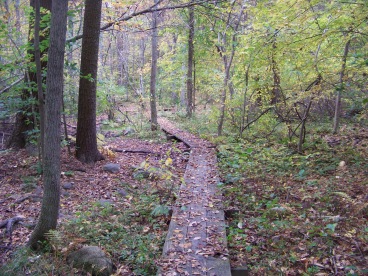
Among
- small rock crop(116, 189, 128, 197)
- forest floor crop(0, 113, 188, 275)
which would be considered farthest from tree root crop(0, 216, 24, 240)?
small rock crop(116, 189, 128, 197)

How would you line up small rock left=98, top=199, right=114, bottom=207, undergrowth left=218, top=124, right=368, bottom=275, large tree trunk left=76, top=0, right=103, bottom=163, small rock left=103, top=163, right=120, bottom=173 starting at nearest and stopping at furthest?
undergrowth left=218, top=124, right=368, bottom=275
small rock left=98, top=199, right=114, bottom=207
large tree trunk left=76, top=0, right=103, bottom=163
small rock left=103, top=163, right=120, bottom=173

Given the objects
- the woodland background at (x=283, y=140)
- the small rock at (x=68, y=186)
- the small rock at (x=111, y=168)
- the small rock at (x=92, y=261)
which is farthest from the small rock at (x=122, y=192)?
the small rock at (x=92, y=261)

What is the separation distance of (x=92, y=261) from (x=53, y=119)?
196 centimetres

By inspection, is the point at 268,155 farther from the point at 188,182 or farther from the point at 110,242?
the point at 110,242

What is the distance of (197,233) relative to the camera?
4.74 meters

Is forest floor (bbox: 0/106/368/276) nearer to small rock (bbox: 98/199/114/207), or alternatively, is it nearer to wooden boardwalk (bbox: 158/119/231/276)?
small rock (bbox: 98/199/114/207)

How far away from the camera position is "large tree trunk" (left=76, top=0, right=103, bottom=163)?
8227 millimetres

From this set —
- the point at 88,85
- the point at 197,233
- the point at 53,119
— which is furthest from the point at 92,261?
the point at 88,85

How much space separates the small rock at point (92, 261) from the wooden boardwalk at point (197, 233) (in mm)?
718

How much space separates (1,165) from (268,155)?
741 centimetres

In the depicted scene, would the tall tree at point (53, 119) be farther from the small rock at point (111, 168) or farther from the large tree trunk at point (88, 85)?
the large tree trunk at point (88, 85)

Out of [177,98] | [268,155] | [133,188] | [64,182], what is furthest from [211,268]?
[177,98]

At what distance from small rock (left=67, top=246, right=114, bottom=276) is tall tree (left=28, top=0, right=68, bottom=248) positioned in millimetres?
646

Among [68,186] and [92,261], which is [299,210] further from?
[68,186]
